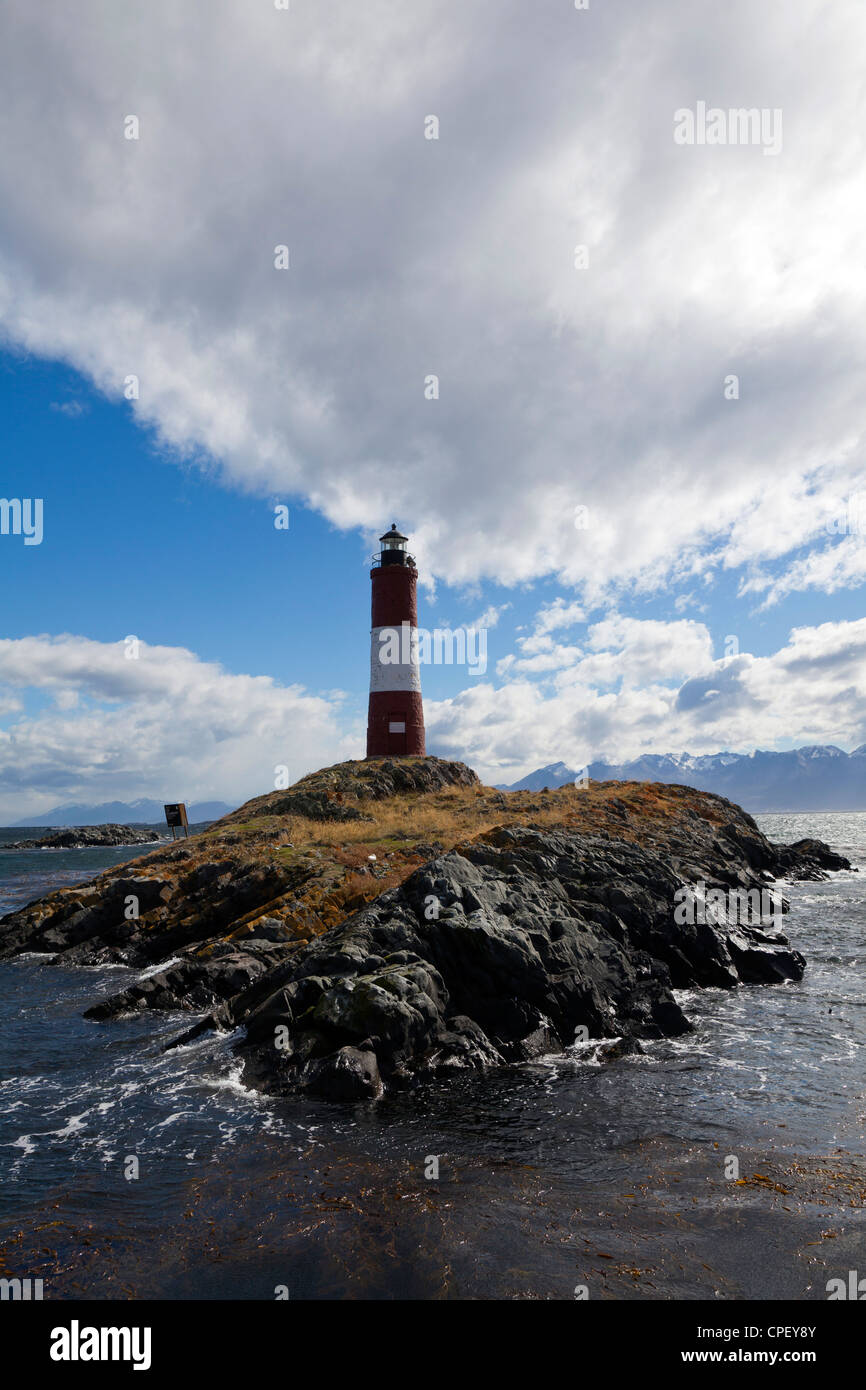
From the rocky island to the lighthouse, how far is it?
34.0 ft

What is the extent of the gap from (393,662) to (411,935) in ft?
→ 115

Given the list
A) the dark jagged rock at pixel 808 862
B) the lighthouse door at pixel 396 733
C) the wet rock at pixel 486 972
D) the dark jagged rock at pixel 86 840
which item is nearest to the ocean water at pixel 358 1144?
the wet rock at pixel 486 972

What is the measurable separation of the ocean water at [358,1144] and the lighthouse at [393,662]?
34.2m

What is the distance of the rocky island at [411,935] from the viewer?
15.7 m

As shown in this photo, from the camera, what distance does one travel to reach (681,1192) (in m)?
10.3

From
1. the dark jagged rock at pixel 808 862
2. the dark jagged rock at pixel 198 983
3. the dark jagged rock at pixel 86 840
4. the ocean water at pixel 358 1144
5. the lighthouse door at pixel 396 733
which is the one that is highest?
the lighthouse door at pixel 396 733

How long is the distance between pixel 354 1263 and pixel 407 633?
45.9 m

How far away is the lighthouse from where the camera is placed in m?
52.5

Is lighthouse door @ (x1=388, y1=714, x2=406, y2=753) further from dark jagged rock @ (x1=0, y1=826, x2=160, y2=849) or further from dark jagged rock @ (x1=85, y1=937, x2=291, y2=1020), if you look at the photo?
dark jagged rock @ (x1=0, y1=826, x2=160, y2=849)

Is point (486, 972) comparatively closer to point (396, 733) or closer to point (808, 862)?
point (396, 733)

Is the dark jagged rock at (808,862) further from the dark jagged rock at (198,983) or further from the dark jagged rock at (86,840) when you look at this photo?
the dark jagged rock at (86,840)

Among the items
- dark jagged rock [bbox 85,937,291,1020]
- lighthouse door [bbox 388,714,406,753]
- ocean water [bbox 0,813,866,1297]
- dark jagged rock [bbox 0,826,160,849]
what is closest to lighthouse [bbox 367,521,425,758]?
lighthouse door [bbox 388,714,406,753]
